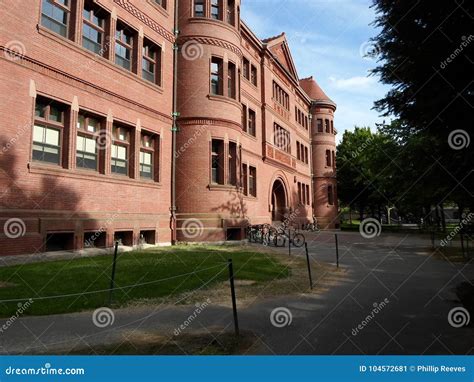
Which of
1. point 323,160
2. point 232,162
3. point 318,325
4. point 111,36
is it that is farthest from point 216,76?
point 323,160

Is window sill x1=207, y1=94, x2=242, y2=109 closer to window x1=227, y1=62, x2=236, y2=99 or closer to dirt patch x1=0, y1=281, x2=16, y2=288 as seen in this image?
window x1=227, y1=62, x2=236, y2=99

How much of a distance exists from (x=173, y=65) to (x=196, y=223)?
312 inches

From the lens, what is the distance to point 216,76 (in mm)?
19641

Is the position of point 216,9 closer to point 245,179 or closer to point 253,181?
point 245,179

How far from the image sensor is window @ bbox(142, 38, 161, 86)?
17.1m

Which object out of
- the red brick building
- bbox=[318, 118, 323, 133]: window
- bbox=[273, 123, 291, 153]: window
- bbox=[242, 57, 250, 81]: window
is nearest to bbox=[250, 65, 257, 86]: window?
the red brick building

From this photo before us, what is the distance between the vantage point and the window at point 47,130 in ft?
39.3

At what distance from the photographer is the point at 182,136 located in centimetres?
1830

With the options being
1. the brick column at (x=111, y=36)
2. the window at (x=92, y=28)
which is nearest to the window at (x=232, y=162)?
the brick column at (x=111, y=36)

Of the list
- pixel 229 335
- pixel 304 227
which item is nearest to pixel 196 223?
pixel 229 335

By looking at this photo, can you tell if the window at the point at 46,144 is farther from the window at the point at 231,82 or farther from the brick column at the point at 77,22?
the window at the point at 231,82

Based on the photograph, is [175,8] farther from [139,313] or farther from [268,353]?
[268,353]

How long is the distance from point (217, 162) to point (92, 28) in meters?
8.15

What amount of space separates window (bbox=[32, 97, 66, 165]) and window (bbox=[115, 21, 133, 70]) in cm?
395
